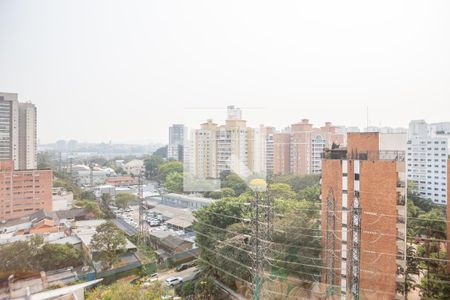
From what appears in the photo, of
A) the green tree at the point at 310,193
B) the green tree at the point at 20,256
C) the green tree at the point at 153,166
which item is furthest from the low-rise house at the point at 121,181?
the green tree at the point at 20,256

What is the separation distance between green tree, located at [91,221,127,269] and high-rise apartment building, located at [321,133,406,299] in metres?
2.77

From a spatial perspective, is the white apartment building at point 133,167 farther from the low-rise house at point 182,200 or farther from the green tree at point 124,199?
the green tree at point 124,199

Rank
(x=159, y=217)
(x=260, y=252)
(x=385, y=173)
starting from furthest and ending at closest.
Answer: (x=159, y=217) → (x=385, y=173) → (x=260, y=252)

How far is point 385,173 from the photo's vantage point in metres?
3.18

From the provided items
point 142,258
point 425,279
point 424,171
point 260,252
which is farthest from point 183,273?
point 424,171

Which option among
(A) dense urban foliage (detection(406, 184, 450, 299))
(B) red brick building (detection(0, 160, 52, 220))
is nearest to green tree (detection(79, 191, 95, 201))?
(B) red brick building (detection(0, 160, 52, 220))

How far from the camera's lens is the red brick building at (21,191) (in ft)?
14.8

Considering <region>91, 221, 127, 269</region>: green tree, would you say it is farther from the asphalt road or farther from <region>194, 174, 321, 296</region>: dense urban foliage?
<region>194, 174, 321, 296</region>: dense urban foliage

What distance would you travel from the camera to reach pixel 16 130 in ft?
15.4

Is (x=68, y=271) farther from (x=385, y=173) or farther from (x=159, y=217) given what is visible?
(x=385, y=173)

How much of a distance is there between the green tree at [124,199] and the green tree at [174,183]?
1.90 m

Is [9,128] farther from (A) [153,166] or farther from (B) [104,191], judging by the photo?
(A) [153,166]

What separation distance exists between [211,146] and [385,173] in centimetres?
352

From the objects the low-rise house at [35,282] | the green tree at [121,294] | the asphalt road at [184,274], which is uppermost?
the green tree at [121,294]
